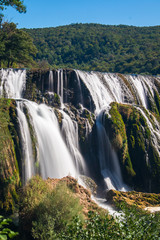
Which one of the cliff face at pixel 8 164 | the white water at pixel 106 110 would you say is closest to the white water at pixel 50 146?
the cliff face at pixel 8 164

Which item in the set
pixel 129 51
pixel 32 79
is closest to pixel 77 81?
pixel 32 79

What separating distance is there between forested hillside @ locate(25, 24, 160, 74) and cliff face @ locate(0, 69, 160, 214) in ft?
119

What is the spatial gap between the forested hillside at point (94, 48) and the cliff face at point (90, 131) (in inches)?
1429

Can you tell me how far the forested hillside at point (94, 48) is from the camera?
207 ft

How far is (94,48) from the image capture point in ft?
248

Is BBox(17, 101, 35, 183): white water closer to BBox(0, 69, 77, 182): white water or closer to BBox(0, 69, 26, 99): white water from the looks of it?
BBox(0, 69, 77, 182): white water

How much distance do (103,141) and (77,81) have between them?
6309 millimetres

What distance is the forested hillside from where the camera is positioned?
207 ft

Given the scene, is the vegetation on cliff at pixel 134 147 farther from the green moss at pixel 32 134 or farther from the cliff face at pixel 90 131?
the green moss at pixel 32 134

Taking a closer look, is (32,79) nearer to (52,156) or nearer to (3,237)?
(52,156)

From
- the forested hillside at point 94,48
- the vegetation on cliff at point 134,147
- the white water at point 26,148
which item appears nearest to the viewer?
the white water at point 26,148

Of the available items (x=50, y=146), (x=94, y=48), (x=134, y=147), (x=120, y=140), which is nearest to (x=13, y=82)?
(x=50, y=146)

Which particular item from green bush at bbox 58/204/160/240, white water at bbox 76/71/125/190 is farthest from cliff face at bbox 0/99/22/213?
white water at bbox 76/71/125/190

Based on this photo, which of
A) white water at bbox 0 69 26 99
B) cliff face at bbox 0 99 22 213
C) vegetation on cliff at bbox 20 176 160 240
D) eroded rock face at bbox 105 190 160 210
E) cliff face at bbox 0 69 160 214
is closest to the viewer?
vegetation on cliff at bbox 20 176 160 240
